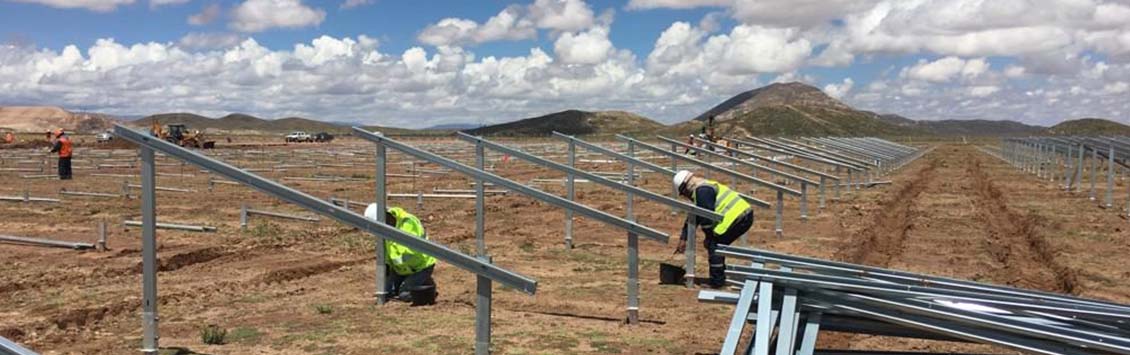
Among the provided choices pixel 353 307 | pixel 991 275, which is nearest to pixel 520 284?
pixel 353 307

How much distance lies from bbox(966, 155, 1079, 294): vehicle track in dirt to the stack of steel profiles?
574 centimetres

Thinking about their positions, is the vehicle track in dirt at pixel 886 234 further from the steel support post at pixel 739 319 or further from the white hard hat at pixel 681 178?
the steel support post at pixel 739 319

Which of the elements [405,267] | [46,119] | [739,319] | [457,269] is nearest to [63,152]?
[457,269]

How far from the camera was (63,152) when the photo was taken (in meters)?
24.0

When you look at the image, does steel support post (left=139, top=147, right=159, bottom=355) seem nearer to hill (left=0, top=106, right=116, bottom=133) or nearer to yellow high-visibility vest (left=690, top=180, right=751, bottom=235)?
yellow high-visibility vest (left=690, top=180, right=751, bottom=235)

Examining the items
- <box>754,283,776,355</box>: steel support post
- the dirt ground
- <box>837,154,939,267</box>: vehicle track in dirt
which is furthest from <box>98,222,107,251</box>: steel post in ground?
<box>754,283,776,355</box>: steel support post

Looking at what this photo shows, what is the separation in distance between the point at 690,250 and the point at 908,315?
4543 mm

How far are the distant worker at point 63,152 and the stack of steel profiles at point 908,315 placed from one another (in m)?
23.6

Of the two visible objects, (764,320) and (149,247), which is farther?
(149,247)

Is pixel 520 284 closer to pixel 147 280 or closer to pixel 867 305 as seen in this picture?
pixel 867 305

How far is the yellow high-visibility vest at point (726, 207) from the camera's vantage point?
30.1ft

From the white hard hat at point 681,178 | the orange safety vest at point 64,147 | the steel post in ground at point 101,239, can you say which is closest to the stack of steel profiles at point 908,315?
the white hard hat at point 681,178

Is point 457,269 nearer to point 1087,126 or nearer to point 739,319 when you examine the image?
point 739,319

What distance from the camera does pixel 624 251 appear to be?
12.0 meters
